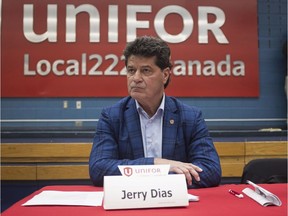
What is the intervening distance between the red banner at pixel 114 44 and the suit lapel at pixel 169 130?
2255mm

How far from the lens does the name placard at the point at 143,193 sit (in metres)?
1.05

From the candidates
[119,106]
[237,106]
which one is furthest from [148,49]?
[237,106]

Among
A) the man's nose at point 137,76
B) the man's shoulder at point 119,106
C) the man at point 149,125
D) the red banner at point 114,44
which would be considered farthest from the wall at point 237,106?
the man's nose at point 137,76

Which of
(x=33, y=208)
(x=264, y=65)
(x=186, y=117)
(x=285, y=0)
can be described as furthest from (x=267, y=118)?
(x=33, y=208)

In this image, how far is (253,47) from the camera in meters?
4.25

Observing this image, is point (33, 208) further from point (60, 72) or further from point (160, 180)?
point (60, 72)

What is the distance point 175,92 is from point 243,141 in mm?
1109

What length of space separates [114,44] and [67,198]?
10.3ft

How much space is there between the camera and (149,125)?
1854mm

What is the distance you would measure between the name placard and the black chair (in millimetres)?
905

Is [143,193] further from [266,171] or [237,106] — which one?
[237,106]

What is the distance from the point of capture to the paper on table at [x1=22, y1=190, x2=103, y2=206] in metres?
1.11

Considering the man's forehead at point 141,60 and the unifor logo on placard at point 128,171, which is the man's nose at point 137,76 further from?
the unifor logo on placard at point 128,171

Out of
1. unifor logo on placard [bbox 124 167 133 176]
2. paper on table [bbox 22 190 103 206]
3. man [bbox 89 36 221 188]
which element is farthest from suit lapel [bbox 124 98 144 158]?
unifor logo on placard [bbox 124 167 133 176]
